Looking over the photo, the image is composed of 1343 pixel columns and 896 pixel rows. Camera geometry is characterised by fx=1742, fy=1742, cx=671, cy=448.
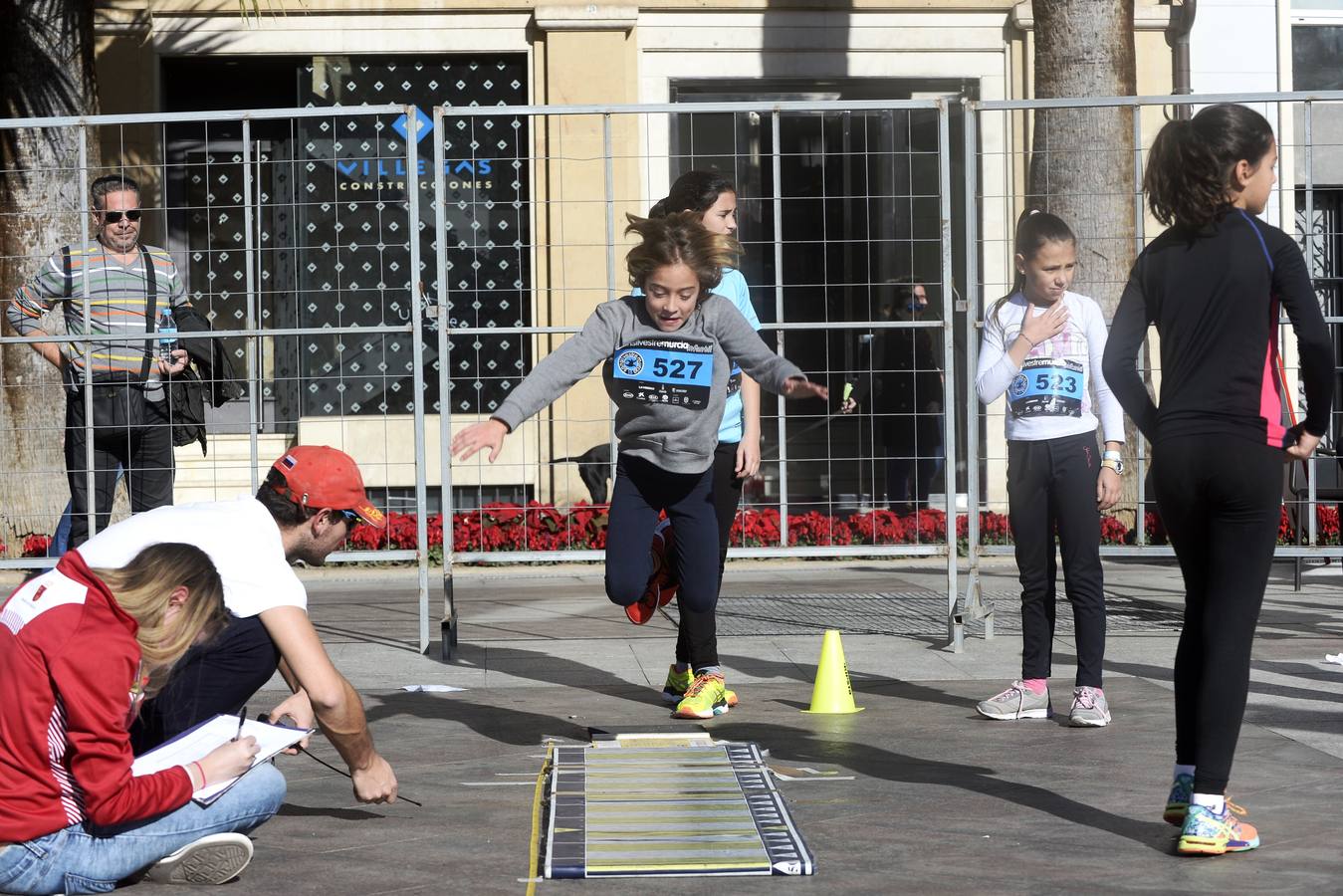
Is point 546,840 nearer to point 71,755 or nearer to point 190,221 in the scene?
point 71,755

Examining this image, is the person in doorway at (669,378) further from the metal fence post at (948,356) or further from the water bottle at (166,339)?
the water bottle at (166,339)

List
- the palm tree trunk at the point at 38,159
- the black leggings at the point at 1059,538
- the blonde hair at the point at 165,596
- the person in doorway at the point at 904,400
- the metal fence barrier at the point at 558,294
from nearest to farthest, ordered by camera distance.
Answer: the blonde hair at the point at 165,596, the black leggings at the point at 1059,538, the metal fence barrier at the point at 558,294, the person in doorway at the point at 904,400, the palm tree trunk at the point at 38,159

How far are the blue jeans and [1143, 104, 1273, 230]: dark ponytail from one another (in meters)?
2.76

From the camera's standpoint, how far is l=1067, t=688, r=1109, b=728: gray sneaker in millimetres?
6219

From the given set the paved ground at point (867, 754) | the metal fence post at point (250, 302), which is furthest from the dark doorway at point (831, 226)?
the metal fence post at point (250, 302)

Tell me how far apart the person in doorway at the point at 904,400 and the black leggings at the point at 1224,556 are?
4127 mm

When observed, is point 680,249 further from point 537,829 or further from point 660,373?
point 537,829

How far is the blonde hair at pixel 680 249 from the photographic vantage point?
616 cm

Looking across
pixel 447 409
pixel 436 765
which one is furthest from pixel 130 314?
pixel 436 765

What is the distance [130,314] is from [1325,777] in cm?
562

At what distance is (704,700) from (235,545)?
106 inches

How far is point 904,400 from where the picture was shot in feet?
35.9

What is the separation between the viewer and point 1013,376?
20.7 feet

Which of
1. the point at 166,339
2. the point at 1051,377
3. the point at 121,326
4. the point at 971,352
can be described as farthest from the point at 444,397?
the point at 1051,377
